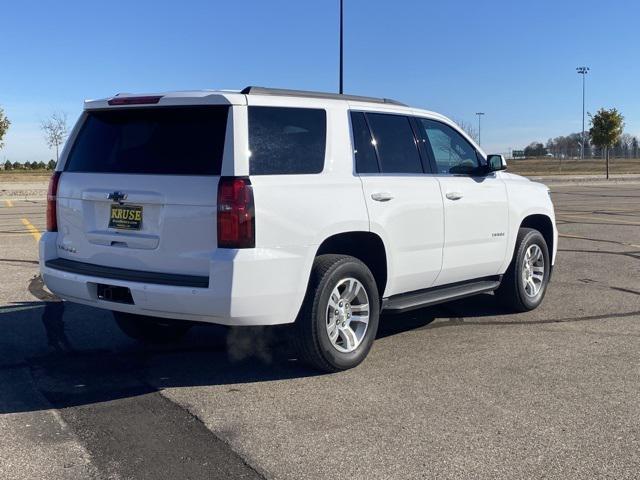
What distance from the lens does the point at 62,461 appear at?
12.1 feet

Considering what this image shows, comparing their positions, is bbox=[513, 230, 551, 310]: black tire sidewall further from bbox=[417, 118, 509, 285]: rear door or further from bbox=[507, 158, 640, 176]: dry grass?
bbox=[507, 158, 640, 176]: dry grass

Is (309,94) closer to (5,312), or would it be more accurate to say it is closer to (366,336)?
(366,336)

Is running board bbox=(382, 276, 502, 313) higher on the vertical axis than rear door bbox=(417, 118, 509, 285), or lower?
lower

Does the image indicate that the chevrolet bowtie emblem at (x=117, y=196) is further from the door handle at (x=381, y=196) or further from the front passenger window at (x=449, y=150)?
the front passenger window at (x=449, y=150)

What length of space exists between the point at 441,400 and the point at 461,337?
1.70 m

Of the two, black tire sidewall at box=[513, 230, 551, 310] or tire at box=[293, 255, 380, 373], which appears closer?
tire at box=[293, 255, 380, 373]

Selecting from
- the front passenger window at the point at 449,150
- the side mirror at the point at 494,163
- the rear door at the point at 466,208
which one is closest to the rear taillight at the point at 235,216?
the rear door at the point at 466,208

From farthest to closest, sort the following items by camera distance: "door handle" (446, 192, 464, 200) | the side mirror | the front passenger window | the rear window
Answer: the side mirror < the front passenger window < "door handle" (446, 192, 464, 200) < the rear window

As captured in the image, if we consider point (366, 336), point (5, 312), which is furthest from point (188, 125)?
point (5, 312)

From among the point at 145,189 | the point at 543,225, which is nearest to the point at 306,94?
the point at 145,189

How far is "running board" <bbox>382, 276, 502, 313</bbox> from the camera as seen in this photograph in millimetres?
5621

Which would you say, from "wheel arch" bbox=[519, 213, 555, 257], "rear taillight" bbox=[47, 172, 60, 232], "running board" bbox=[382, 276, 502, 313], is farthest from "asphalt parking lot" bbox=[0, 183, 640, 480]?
Result: "rear taillight" bbox=[47, 172, 60, 232]

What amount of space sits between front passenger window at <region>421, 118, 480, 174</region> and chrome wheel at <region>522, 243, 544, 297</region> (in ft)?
4.10

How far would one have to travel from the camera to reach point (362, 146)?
5461 mm
